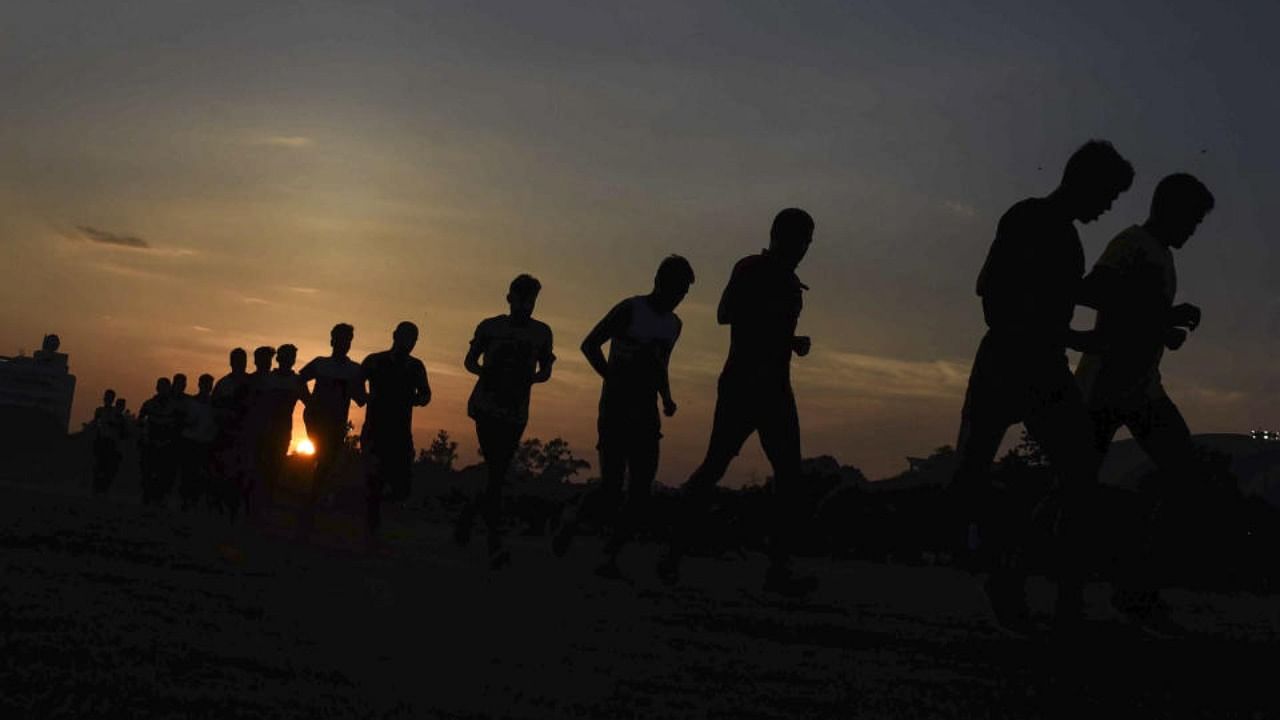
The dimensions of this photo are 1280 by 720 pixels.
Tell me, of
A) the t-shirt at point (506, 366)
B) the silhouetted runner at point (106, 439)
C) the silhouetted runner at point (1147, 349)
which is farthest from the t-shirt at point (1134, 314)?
the silhouetted runner at point (106, 439)

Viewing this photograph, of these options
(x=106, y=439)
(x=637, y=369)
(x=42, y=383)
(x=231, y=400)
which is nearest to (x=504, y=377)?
(x=637, y=369)

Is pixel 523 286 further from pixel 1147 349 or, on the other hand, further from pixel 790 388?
pixel 1147 349

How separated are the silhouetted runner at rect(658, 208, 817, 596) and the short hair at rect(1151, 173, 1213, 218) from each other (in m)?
2.36

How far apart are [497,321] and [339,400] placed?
99.8 inches

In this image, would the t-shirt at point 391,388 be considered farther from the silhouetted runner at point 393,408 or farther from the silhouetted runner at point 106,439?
the silhouetted runner at point 106,439

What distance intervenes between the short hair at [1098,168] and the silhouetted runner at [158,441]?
14346 mm

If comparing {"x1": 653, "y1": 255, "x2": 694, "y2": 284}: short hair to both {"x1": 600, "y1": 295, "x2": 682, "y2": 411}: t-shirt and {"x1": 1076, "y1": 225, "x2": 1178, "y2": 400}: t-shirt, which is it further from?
{"x1": 1076, "y1": 225, "x2": 1178, "y2": 400}: t-shirt

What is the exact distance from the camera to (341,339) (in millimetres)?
13438

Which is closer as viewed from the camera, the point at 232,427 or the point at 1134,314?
the point at 1134,314

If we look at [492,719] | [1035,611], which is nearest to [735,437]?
[1035,611]

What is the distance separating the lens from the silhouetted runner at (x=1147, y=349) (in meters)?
7.35

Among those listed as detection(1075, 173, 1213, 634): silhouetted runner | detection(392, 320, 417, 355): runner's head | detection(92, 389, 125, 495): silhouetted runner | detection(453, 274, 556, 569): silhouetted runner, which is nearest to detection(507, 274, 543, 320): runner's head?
detection(453, 274, 556, 569): silhouetted runner

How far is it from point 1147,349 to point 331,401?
297 inches

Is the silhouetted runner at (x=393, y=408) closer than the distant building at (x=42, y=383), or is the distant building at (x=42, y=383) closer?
the silhouetted runner at (x=393, y=408)
